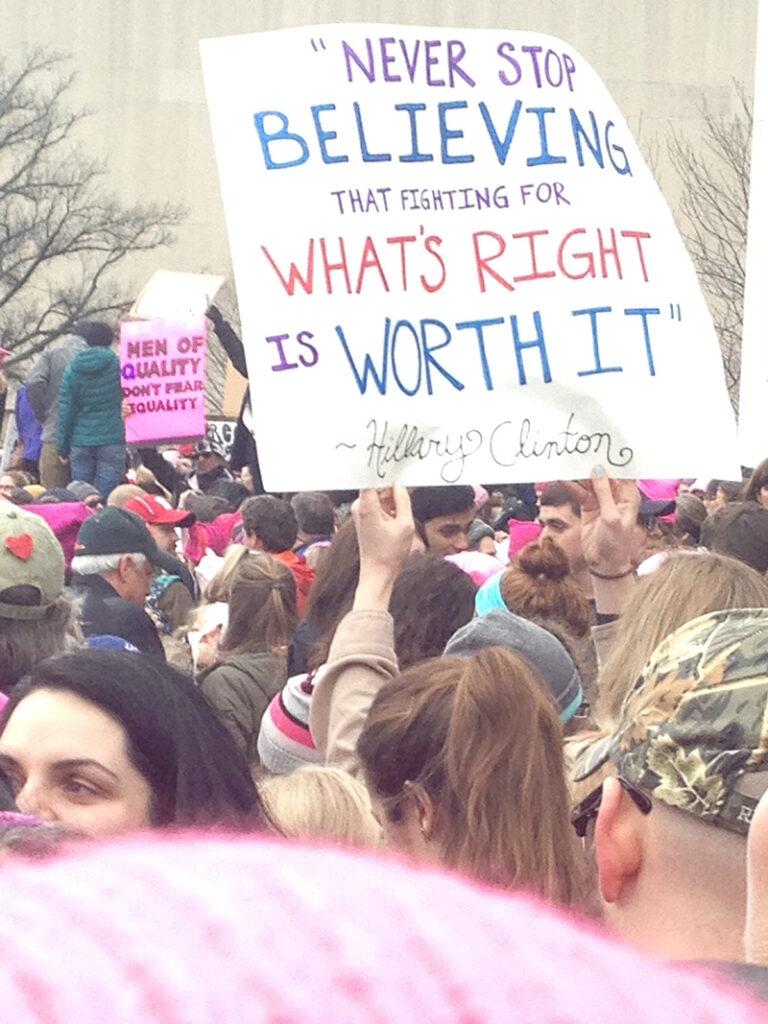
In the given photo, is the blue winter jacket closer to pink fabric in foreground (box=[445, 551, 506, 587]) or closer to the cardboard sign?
pink fabric in foreground (box=[445, 551, 506, 587])

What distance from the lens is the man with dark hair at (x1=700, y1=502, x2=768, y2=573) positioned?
5.33 metres

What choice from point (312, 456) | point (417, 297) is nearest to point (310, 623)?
point (312, 456)

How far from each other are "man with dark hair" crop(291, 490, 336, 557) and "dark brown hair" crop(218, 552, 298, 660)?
103 inches

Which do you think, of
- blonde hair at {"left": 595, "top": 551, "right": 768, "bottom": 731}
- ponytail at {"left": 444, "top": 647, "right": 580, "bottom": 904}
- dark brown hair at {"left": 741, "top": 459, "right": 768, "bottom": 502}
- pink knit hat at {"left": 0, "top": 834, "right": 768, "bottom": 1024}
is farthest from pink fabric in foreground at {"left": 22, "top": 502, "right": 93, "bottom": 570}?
pink knit hat at {"left": 0, "top": 834, "right": 768, "bottom": 1024}

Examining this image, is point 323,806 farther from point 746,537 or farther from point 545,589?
point 746,537

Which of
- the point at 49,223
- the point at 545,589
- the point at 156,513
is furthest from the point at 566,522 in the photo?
the point at 49,223

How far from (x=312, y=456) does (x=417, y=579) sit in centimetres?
39

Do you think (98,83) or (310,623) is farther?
(98,83)

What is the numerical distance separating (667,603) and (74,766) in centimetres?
125

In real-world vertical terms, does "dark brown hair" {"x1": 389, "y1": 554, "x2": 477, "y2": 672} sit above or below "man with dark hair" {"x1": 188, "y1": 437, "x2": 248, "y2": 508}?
above

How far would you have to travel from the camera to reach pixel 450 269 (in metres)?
4.56

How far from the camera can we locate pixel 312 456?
4.34 meters

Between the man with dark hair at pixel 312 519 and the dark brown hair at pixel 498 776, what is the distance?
16.5 feet

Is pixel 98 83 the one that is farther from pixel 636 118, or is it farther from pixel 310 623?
pixel 310 623
